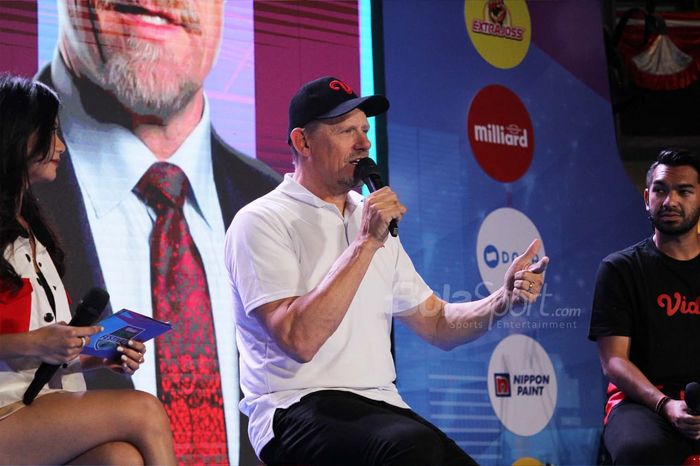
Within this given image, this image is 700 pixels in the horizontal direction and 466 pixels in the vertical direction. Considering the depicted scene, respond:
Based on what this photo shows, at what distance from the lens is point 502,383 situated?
412 centimetres

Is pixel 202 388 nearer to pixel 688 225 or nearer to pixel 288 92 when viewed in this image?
pixel 288 92

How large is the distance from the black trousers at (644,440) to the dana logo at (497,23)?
85.0 inches

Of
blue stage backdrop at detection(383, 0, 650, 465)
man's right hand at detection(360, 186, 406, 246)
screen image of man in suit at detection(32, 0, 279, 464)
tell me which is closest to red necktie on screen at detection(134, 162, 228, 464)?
screen image of man in suit at detection(32, 0, 279, 464)

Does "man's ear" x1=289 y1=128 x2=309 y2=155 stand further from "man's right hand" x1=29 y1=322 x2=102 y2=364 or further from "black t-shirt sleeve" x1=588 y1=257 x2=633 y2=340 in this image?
"black t-shirt sleeve" x1=588 y1=257 x2=633 y2=340

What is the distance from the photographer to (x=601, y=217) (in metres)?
4.53

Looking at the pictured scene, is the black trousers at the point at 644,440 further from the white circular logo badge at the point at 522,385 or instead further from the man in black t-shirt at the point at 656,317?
the white circular logo badge at the point at 522,385

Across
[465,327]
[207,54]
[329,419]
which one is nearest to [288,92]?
[207,54]

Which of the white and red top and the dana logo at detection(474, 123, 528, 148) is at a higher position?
the dana logo at detection(474, 123, 528, 148)

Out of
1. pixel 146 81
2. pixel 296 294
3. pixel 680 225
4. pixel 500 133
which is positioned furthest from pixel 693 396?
pixel 146 81

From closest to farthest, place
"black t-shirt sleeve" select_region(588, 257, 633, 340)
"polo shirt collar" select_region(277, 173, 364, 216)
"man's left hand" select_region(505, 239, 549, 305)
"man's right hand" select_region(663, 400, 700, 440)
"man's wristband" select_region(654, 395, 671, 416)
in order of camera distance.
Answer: "man's left hand" select_region(505, 239, 549, 305) → "polo shirt collar" select_region(277, 173, 364, 216) → "man's right hand" select_region(663, 400, 700, 440) → "man's wristband" select_region(654, 395, 671, 416) → "black t-shirt sleeve" select_region(588, 257, 633, 340)

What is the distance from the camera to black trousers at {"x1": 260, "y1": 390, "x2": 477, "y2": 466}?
206 centimetres

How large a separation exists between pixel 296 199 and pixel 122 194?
1.04 meters

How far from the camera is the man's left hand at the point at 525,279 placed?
2363 millimetres

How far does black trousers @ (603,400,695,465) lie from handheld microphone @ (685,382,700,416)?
0.16 meters
